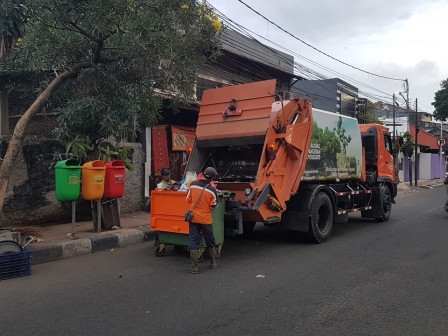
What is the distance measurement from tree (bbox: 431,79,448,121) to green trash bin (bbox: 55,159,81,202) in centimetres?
3108

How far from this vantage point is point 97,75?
7512 mm

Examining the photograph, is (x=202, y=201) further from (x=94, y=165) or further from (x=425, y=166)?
(x=425, y=166)

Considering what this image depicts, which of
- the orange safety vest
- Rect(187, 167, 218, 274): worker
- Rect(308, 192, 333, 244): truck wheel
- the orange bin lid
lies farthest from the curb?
Rect(308, 192, 333, 244): truck wheel

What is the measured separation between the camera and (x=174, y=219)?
6.69 meters

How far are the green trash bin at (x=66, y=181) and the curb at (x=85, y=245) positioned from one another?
2.70 feet

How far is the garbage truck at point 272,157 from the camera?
23.2 ft

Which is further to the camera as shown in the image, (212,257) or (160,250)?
(160,250)

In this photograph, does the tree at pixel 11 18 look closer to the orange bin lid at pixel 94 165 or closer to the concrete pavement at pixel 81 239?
the orange bin lid at pixel 94 165

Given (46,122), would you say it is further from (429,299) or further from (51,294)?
(429,299)

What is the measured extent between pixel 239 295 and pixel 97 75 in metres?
4.88

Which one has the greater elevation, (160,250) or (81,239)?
(81,239)

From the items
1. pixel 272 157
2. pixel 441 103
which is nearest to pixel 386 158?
pixel 272 157

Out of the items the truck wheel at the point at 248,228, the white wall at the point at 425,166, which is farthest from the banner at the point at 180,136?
the white wall at the point at 425,166

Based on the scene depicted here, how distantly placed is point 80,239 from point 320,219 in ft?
15.7
